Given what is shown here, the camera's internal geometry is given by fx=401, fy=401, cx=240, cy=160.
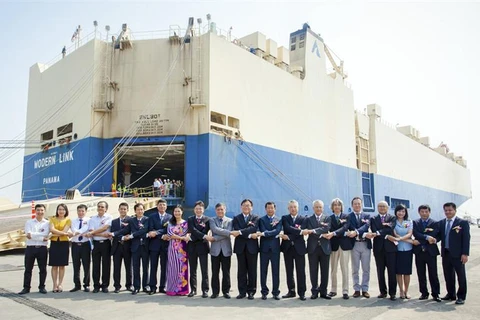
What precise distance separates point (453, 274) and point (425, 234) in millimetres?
698

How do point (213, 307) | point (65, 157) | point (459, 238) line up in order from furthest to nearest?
point (65, 157), point (459, 238), point (213, 307)

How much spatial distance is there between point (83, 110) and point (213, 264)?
13.2 metres

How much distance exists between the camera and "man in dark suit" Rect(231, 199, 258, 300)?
6.42 metres

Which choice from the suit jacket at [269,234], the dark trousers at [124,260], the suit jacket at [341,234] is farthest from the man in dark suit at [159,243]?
the suit jacket at [341,234]

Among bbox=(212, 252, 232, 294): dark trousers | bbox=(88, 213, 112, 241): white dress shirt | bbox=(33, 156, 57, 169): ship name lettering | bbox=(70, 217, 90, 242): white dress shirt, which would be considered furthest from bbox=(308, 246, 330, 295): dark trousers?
bbox=(33, 156, 57, 169): ship name lettering

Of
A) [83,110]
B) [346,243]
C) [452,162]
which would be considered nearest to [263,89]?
[83,110]

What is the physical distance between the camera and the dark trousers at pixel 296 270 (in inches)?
247

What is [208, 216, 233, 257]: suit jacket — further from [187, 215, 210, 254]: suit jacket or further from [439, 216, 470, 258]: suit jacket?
[439, 216, 470, 258]: suit jacket

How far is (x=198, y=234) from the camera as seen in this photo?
6.61 meters

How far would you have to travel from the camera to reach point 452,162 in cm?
5238

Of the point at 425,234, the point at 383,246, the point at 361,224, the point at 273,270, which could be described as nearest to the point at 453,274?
the point at 425,234

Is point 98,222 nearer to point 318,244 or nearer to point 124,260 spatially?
point 124,260

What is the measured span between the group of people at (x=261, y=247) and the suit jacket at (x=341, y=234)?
0.02 m

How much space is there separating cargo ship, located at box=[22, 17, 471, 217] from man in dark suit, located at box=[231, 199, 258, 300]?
9360 millimetres
